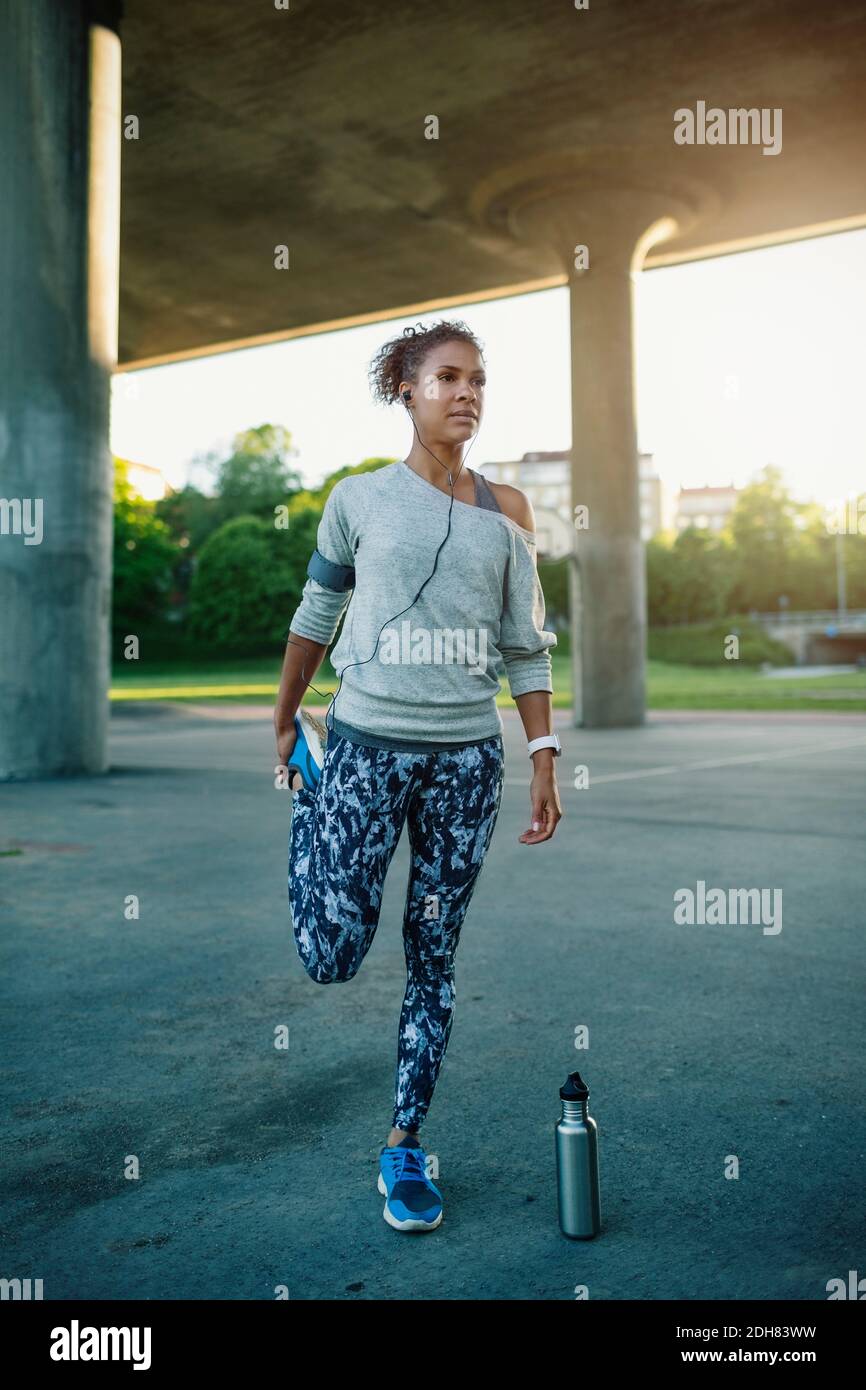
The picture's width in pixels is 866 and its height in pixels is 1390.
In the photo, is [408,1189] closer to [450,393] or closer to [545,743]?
[545,743]

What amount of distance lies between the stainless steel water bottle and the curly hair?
188cm

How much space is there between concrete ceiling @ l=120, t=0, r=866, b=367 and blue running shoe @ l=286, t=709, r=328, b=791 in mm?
14927

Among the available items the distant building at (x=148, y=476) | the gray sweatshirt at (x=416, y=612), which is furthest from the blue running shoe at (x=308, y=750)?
the distant building at (x=148, y=476)

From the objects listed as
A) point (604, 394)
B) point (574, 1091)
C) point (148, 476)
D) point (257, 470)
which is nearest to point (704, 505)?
point (148, 476)

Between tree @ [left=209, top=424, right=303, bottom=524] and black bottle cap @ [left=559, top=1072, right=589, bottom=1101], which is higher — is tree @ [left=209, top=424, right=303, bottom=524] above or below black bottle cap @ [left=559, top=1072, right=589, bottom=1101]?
above

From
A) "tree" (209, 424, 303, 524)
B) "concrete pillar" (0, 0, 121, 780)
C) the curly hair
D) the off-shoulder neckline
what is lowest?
the off-shoulder neckline

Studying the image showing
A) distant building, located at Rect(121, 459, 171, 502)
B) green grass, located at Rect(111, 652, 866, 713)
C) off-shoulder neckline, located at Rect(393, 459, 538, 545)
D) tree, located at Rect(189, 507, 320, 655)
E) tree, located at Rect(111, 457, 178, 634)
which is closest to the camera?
off-shoulder neckline, located at Rect(393, 459, 538, 545)

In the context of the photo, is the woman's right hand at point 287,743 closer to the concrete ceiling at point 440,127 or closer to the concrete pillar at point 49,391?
the concrete pillar at point 49,391

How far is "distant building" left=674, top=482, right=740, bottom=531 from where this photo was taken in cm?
15238

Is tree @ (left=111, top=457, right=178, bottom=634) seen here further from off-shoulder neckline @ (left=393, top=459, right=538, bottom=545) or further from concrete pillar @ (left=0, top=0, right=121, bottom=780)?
off-shoulder neckline @ (left=393, top=459, right=538, bottom=545)

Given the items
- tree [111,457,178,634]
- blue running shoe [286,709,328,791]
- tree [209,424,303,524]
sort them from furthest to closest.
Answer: tree [209,424,303,524] → tree [111,457,178,634] → blue running shoe [286,709,328,791]

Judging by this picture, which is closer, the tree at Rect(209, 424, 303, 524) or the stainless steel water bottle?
the stainless steel water bottle

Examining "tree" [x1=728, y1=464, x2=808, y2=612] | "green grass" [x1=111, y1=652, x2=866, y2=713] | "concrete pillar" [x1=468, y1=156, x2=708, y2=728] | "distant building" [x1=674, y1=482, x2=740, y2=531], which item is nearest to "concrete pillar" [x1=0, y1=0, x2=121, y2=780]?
"green grass" [x1=111, y1=652, x2=866, y2=713]

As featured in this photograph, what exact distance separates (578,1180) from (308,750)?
4.22 feet
